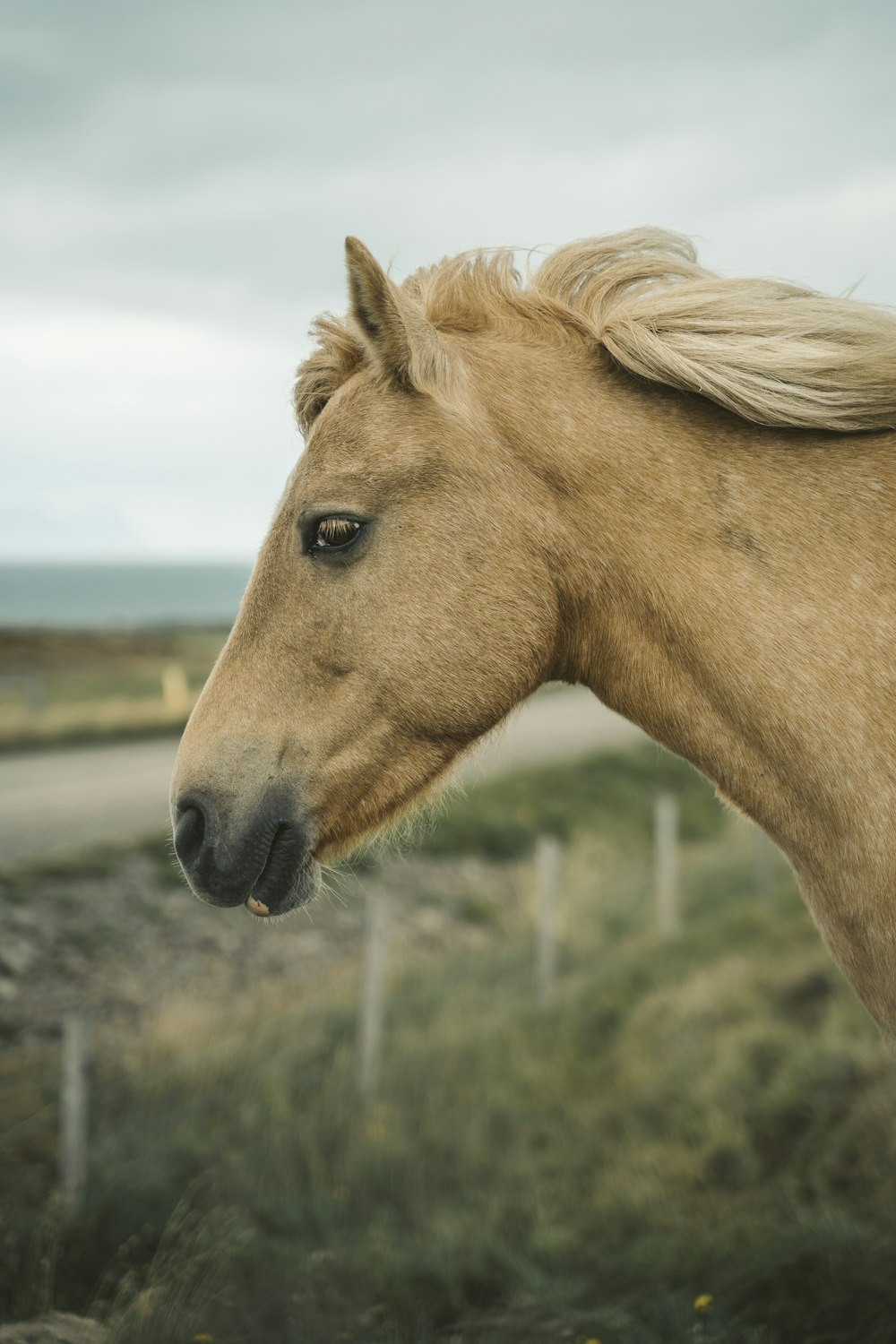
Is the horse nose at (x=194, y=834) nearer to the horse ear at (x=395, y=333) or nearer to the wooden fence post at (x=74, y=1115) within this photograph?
the horse ear at (x=395, y=333)

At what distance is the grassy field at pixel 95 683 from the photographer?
75.9ft

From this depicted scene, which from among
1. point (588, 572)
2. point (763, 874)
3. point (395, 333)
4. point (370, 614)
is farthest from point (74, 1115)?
point (763, 874)

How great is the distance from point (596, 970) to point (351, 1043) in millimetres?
3246

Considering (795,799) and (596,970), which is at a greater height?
(795,799)

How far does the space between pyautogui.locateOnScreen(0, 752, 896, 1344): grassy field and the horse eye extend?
288 cm

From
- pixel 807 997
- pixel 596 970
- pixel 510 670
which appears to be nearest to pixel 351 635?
pixel 510 670

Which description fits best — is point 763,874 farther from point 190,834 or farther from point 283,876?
point 190,834

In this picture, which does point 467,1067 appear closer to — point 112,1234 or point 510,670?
point 112,1234

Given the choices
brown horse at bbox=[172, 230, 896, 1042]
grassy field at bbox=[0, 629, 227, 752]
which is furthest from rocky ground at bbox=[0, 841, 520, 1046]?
grassy field at bbox=[0, 629, 227, 752]

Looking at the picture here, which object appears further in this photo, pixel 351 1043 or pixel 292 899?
pixel 351 1043

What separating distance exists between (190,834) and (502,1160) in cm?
564

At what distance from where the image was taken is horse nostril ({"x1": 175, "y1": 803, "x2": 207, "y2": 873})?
117 inches

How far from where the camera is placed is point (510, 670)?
304 centimetres

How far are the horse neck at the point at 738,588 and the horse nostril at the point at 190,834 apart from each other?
4.05 feet
